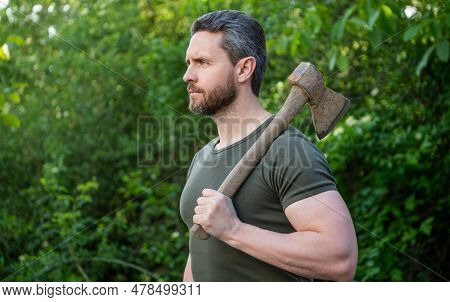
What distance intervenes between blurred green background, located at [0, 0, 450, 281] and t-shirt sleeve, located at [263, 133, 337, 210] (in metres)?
1.78

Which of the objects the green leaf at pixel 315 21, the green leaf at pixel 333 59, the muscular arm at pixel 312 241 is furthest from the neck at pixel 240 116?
the green leaf at pixel 333 59

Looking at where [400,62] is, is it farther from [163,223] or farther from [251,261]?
[251,261]

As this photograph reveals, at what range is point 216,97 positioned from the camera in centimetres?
193

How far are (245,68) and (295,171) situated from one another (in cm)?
47

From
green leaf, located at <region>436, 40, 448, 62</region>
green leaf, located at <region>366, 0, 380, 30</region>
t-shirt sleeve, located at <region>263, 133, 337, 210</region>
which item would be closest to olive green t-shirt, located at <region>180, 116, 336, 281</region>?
t-shirt sleeve, located at <region>263, 133, 337, 210</region>

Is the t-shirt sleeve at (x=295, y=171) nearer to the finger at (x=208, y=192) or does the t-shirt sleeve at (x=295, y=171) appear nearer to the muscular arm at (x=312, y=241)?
the muscular arm at (x=312, y=241)

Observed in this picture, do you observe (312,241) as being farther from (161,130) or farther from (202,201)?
(161,130)

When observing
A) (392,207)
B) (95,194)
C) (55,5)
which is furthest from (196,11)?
(55,5)

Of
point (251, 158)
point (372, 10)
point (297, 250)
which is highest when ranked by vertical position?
point (372, 10)

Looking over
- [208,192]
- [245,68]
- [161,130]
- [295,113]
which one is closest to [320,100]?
[295,113]

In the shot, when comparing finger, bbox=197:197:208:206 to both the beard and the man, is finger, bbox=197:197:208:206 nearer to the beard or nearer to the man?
the man

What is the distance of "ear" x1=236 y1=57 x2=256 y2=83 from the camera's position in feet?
6.41

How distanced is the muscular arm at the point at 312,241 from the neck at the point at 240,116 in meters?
0.37

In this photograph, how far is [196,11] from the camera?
4.20 meters
